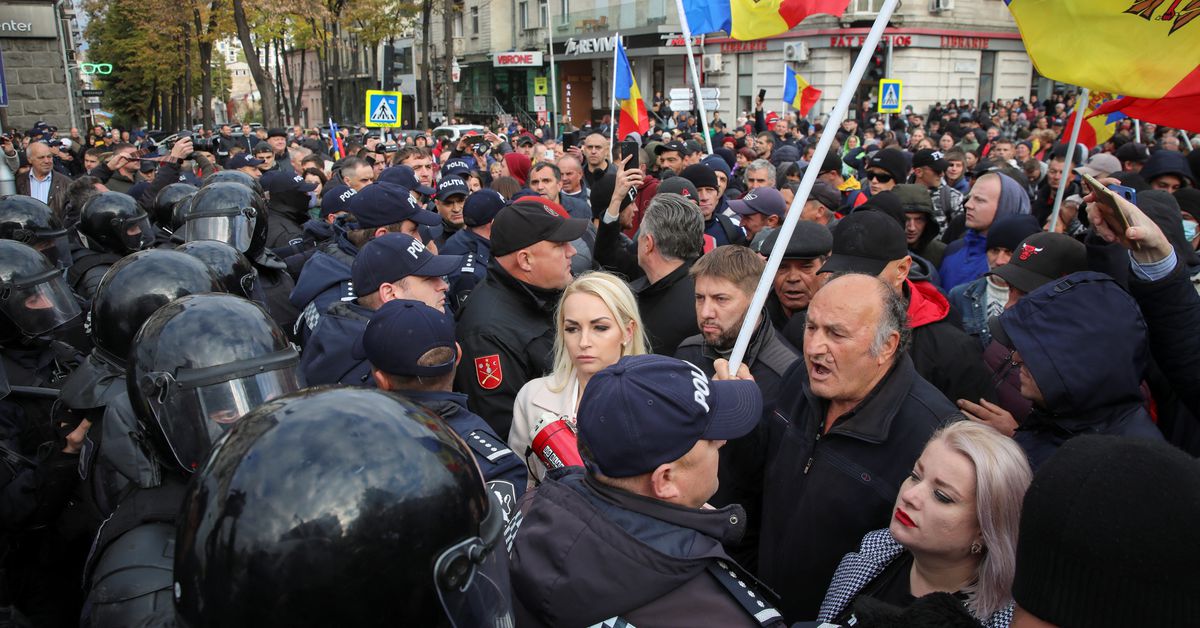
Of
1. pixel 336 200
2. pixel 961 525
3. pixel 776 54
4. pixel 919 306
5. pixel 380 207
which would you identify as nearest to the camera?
pixel 961 525

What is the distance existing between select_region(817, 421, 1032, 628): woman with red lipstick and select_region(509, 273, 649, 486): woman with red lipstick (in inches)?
54.5

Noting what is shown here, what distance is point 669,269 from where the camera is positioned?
4.52 m

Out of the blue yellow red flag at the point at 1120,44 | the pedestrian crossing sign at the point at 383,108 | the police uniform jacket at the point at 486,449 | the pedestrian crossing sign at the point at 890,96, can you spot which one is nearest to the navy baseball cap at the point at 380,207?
the police uniform jacket at the point at 486,449

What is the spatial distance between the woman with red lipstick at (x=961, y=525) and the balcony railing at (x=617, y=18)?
39317mm

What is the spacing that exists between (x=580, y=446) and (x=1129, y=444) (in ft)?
4.02

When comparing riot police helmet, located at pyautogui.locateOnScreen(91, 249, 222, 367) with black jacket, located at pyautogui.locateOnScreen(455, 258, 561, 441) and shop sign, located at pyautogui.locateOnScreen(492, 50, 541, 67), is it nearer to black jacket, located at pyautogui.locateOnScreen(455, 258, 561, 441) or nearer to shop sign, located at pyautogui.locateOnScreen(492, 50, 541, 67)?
black jacket, located at pyautogui.locateOnScreen(455, 258, 561, 441)

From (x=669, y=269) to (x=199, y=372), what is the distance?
2.65 meters

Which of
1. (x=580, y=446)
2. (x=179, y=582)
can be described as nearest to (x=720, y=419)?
(x=580, y=446)

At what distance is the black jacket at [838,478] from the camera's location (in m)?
2.68

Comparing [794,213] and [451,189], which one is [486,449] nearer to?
[794,213]

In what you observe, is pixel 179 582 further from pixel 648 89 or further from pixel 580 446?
pixel 648 89

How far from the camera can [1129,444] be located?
1.30 meters

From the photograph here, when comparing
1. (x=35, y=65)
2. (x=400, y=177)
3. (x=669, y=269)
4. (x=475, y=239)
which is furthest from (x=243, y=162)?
(x=35, y=65)

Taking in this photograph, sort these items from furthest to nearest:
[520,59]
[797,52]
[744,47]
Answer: [520,59], [744,47], [797,52]
